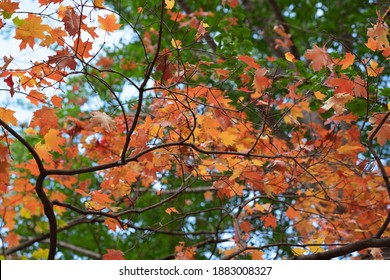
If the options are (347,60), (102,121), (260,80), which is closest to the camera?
(102,121)

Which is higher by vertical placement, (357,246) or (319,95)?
(319,95)

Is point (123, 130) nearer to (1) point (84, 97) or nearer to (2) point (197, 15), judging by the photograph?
(2) point (197, 15)

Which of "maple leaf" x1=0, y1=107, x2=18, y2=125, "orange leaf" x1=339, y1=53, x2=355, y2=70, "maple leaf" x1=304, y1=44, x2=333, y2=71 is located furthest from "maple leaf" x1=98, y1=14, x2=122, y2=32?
"orange leaf" x1=339, y1=53, x2=355, y2=70

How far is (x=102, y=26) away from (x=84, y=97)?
388 cm

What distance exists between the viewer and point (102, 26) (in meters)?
3.15

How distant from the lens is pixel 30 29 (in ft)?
9.84

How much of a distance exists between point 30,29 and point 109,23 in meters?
0.47

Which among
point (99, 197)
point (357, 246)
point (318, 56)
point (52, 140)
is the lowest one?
point (357, 246)

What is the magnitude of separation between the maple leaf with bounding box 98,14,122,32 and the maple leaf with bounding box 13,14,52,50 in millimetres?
331

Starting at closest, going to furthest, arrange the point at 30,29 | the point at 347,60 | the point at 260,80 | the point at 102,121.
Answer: the point at 102,121, the point at 30,29, the point at 260,80, the point at 347,60

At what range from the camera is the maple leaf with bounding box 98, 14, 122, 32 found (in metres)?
3.15

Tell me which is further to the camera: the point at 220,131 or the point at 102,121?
the point at 220,131

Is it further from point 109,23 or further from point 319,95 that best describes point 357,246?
point 109,23

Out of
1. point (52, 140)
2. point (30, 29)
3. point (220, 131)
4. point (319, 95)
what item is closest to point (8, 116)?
point (52, 140)
